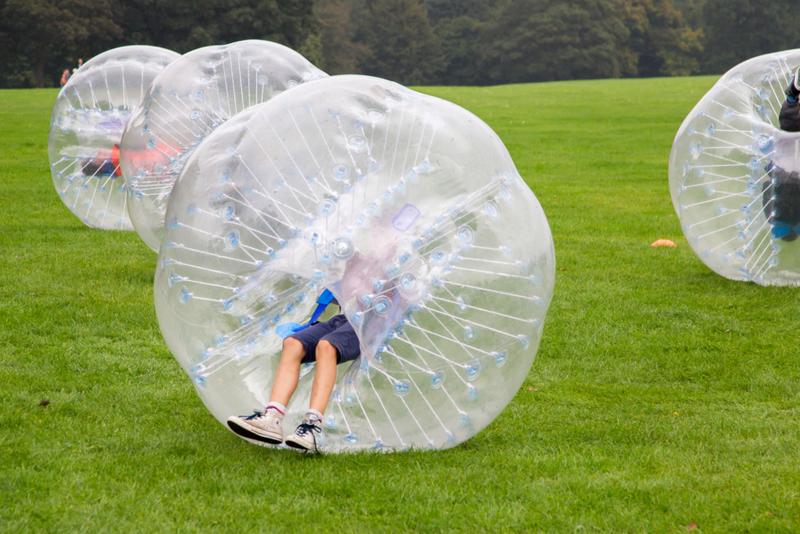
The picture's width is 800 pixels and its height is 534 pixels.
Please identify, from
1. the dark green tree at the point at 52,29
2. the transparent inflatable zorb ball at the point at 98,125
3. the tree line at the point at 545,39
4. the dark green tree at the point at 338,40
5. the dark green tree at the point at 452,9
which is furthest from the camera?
the dark green tree at the point at 452,9

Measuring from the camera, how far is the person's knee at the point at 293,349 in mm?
3941

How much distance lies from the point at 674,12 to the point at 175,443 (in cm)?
6395

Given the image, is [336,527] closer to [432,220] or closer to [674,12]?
[432,220]

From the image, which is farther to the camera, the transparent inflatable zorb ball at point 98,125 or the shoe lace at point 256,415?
the transparent inflatable zorb ball at point 98,125

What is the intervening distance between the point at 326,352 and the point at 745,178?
4.59m

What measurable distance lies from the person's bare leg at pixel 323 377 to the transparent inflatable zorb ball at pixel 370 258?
3.1 inches

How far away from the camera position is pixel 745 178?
22.7 ft

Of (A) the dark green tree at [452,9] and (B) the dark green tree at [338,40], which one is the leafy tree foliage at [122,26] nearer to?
(B) the dark green tree at [338,40]

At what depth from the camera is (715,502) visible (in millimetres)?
3516

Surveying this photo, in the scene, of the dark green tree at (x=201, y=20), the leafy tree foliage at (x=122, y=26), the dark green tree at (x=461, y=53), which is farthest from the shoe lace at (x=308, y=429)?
the dark green tree at (x=461, y=53)

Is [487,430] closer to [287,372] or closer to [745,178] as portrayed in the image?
[287,372]

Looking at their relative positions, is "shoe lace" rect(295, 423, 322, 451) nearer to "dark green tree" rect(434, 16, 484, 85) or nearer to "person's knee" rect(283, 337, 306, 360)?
"person's knee" rect(283, 337, 306, 360)

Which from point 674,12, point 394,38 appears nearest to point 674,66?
point 674,12

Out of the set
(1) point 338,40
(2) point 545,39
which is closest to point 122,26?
(1) point 338,40
